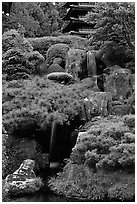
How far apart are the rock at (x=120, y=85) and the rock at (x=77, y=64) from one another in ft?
6.52

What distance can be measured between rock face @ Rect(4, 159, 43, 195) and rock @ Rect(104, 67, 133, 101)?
460 centimetres

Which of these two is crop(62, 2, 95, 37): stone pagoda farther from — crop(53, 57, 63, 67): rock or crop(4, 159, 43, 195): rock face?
crop(4, 159, 43, 195): rock face

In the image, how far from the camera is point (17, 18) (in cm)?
2027

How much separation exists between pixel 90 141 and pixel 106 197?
134 centimetres

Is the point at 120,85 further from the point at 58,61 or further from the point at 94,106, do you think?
the point at 58,61

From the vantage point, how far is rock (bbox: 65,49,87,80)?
13.6 m

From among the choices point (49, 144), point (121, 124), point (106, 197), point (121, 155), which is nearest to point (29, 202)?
point (106, 197)

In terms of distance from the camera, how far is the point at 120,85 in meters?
11.8

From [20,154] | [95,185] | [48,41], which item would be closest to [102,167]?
[95,185]

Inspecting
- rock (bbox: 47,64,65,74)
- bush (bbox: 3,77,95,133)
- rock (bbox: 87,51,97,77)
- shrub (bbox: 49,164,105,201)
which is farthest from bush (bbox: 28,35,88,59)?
shrub (bbox: 49,164,105,201)

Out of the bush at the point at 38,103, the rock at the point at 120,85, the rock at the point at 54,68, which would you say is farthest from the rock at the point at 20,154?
the rock at the point at 54,68

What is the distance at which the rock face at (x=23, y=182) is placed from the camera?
759 centimetres

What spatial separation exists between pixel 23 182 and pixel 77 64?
273 inches

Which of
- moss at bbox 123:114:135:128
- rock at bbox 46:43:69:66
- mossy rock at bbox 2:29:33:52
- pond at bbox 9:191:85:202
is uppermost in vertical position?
mossy rock at bbox 2:29:33:52
